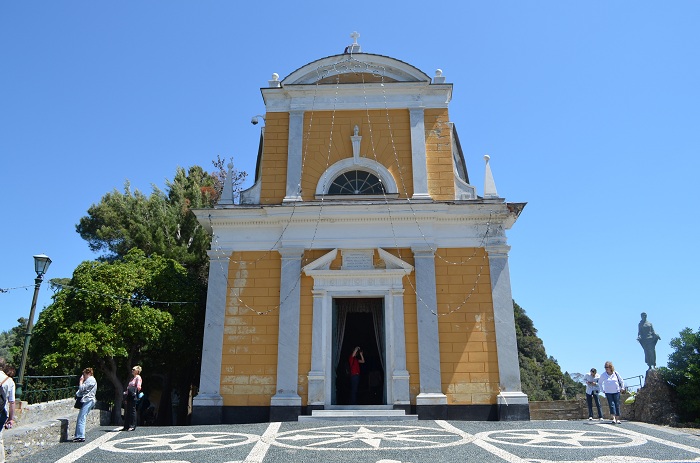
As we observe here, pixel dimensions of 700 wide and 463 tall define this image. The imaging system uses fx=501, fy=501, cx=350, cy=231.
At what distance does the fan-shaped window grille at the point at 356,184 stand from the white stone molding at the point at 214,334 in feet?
11.4

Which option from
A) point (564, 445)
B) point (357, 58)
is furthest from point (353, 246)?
point (564, 445)

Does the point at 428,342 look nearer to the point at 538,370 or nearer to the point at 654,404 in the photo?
the point at 654,404

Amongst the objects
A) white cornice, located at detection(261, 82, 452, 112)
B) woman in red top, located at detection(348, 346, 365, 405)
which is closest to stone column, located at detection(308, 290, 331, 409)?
woman in red top, located at detection(348, 346, 365, 405)

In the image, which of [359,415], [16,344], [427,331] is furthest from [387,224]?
[16,344]

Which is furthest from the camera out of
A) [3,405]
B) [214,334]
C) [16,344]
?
[16,344]

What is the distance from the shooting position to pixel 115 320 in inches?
530

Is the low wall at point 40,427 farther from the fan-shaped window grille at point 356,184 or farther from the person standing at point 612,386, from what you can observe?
the person standing at point 612,386

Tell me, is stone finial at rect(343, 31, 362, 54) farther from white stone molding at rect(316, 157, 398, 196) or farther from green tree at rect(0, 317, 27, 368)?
green tree at rect(0, 317, 27, 368)

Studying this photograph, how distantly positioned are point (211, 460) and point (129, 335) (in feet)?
24.6

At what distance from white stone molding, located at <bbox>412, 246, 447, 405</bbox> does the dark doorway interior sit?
1.61 meters

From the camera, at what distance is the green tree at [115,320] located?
12.9 metres

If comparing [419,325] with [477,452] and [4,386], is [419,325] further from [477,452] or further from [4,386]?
[4,386]

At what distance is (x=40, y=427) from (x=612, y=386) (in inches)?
427

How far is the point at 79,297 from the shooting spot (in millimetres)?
13430
